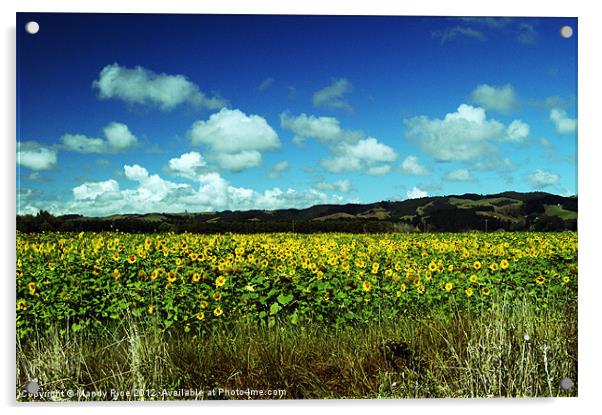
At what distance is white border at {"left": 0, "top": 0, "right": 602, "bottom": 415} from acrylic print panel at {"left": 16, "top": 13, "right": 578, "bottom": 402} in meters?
0.07

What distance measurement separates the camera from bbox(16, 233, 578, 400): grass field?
4.32m

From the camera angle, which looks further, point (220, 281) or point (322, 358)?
point (220, 281)

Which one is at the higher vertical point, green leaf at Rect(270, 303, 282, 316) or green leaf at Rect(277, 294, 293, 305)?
green leaf at Rect(277, 294, 293, 305)

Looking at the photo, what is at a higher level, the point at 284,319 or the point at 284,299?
the point at 284,299

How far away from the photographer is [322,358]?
441 cm

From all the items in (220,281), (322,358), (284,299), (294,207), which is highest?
(294,207)

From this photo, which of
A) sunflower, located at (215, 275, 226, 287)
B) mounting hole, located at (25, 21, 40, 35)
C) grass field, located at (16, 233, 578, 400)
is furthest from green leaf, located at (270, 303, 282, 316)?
mounting hole, located at (25, 21, 40, 35)

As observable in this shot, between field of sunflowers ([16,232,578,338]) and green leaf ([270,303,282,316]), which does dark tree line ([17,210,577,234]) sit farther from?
green leaf ([270,303,282,316])

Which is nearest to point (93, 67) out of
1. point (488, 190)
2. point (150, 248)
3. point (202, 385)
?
point (150, 248)

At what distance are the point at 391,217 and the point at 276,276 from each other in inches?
38.4
